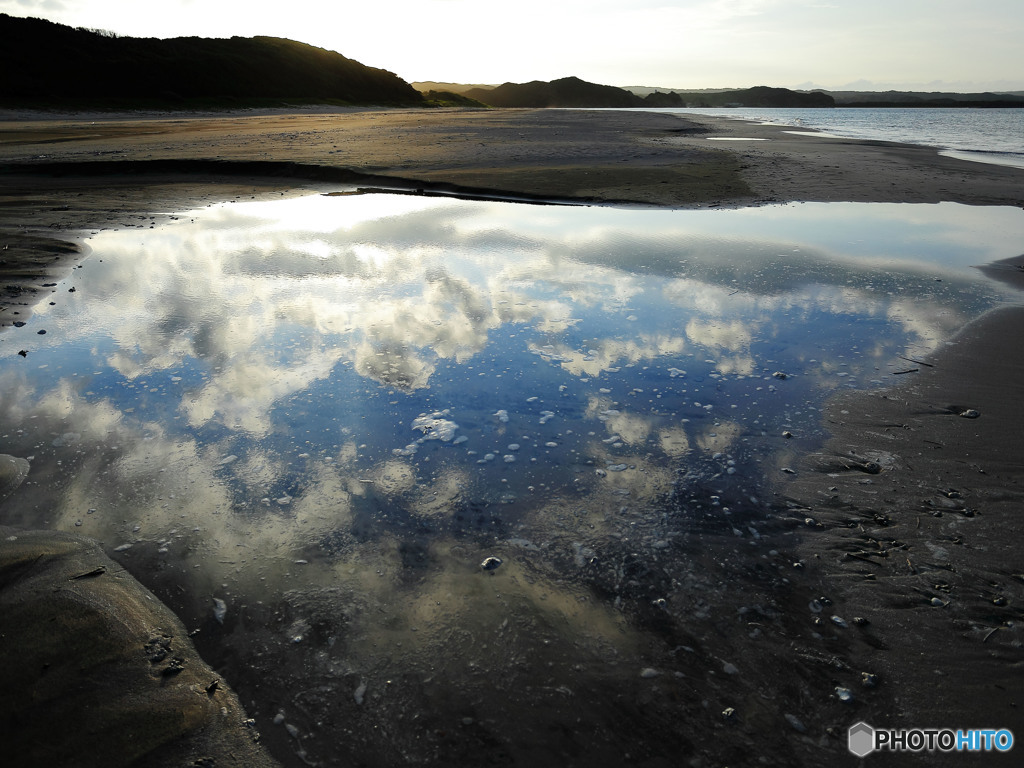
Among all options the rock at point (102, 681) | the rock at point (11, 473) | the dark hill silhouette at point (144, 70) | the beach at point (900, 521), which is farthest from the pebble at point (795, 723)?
the dark hill silhouette at point (144, 70)

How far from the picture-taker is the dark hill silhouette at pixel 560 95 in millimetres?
154625

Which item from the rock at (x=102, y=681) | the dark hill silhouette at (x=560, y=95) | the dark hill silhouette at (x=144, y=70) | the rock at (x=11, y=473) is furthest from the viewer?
the dark hill silhouette at (x=560, y=95)

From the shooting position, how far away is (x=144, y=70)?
71.9 metres

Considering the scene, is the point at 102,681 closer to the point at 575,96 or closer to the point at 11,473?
the point at 11,473

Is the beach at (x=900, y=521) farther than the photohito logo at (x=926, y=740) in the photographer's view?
Yes

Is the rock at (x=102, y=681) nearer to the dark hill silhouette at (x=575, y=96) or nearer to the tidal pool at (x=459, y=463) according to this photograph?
the tidal pool at (x=459, y=463)

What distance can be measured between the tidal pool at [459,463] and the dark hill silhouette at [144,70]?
65.7 m

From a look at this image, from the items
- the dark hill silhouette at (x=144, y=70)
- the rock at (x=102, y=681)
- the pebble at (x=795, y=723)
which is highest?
the dark hill silhouette at (x=144, y=70)

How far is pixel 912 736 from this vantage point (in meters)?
2.37

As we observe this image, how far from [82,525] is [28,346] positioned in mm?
3815

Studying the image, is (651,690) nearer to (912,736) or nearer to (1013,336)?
(912,736)

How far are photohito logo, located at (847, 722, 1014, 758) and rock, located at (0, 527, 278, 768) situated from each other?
92.0 inches

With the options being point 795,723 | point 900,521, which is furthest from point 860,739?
point 900,521

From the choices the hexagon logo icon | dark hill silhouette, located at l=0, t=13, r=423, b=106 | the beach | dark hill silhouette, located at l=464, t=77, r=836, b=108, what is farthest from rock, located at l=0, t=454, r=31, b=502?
dark hill silhouette, located at l=464, t=77, r=836, b=108
